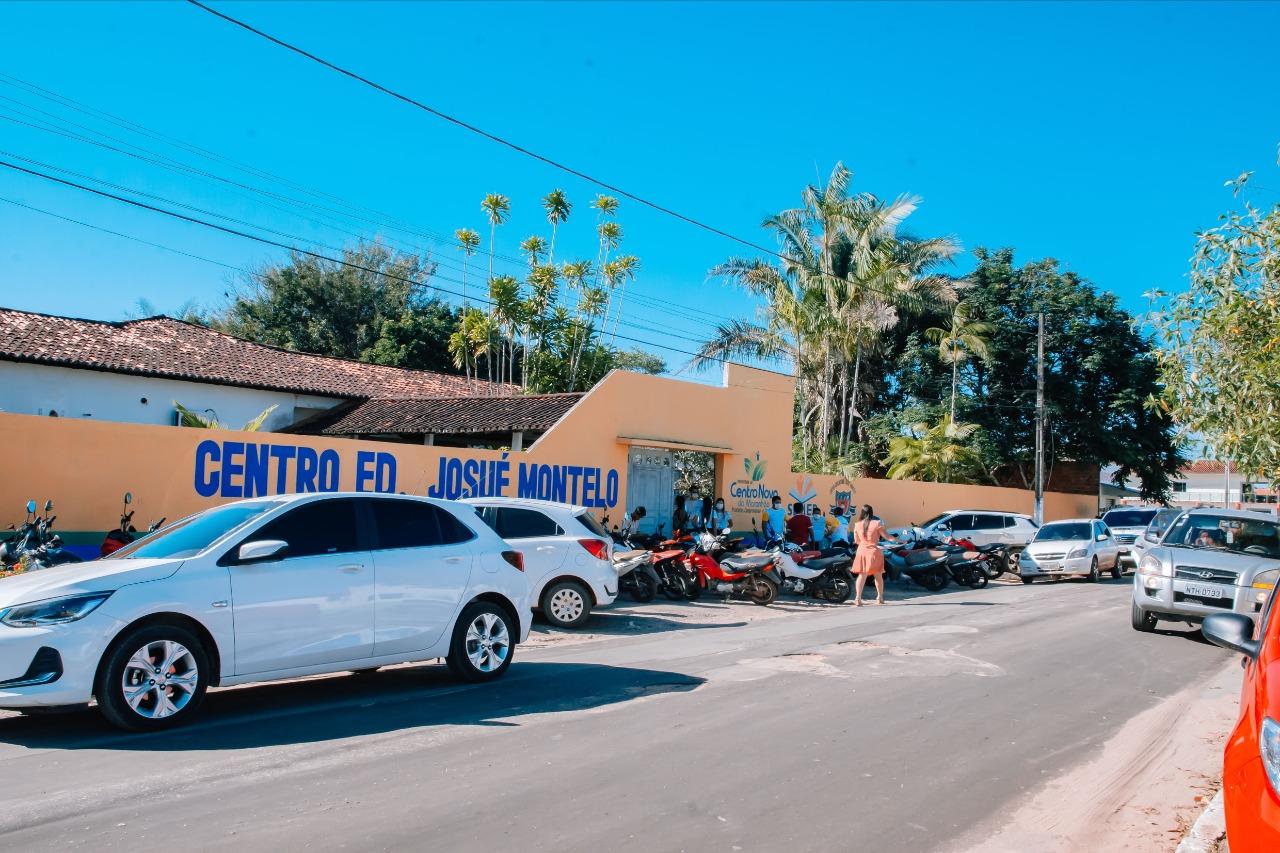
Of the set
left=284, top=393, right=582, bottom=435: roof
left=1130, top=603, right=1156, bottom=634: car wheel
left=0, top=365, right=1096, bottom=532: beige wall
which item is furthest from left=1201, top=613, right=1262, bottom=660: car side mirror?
left=284, top=393, right=582, bottom=435: roof

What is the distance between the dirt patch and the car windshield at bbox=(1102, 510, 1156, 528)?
23.1 m

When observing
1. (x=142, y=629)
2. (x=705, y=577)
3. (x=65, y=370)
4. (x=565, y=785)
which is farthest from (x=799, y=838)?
(x=65, y=370)

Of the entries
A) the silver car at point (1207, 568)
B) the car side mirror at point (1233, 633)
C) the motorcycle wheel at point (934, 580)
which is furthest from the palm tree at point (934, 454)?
the car side mirror at point (1233, 633)

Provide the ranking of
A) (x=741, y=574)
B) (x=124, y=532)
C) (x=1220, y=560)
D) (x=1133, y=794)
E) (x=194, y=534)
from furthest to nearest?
(x=741, y=574) < (x=1220, y=560) < (x=124, y=532) < (x=194, y=534) < (x=1133, y=794)

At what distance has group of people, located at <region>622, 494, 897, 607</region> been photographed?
17.3 m

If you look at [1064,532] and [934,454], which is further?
[934,454]

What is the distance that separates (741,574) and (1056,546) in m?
11.7

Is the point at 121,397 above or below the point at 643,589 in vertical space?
above

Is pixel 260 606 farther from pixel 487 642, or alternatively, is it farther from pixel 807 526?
pixel 807 526

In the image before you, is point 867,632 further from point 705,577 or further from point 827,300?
point 827,300

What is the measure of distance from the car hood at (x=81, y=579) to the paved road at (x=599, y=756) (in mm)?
978

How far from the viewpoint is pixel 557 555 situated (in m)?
13.6

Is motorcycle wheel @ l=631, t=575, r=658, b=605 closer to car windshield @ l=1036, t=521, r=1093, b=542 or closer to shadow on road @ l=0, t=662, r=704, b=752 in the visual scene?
shadow on road @ l=0, t=662, r=704, b=752

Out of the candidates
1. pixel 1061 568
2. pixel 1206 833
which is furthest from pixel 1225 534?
pixel 1061 568
